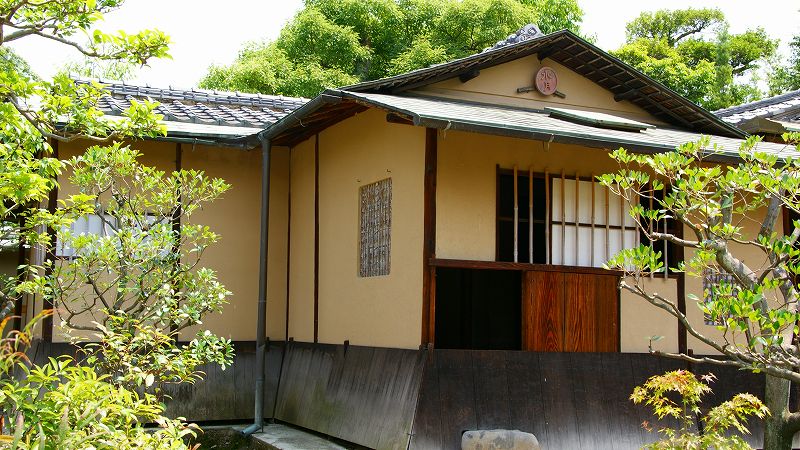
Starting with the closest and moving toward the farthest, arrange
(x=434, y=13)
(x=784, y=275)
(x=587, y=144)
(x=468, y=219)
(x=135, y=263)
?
(x=784, y=275), (x=135, y=263), (x=587, y=144), (x=468, y=219), (x=434, y=13)

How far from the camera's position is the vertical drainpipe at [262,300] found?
1107cm

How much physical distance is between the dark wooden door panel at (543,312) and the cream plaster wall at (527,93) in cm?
275

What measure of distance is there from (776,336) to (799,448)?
6.33 metres

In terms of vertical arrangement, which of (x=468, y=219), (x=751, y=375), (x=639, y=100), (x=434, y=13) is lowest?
(x=751, y=375)

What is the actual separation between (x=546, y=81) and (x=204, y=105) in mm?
5803

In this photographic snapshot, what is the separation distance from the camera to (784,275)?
21.1ft

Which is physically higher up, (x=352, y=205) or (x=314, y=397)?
(x=352, y=205)

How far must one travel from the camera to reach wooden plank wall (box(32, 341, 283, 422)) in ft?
37.5

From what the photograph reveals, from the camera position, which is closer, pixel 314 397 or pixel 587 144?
pixel 587 144

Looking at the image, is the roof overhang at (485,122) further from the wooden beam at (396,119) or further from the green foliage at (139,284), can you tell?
the green foliage at (139,284)

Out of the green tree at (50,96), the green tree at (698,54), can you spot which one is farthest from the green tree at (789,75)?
the green tree at (50,96)

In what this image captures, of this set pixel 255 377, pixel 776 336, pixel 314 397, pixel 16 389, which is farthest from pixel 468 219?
pixel 16 389

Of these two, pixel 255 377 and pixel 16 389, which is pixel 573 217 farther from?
pixel 16 389

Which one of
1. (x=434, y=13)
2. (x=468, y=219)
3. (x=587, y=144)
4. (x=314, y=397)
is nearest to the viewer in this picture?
(x=587, y=144)
